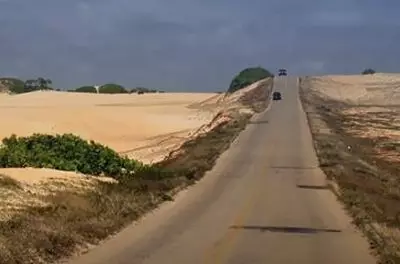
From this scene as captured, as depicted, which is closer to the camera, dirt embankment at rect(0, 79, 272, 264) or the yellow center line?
dirt embankment at rect(0, 79, 272, 264)

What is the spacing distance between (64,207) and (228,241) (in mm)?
4370

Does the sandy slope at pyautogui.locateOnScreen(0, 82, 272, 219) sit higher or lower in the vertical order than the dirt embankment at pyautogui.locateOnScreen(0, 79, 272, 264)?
lower

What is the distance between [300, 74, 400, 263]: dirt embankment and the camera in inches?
794

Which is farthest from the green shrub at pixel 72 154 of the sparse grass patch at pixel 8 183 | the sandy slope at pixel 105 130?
the sparse grass patch at pixel 8 183

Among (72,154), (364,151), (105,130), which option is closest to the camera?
(72,154)

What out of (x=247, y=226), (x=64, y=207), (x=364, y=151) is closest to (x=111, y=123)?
(x=364, y=151)

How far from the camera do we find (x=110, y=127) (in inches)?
3398

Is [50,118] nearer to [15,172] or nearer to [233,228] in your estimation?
[15,172]

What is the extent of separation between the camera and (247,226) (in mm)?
19172

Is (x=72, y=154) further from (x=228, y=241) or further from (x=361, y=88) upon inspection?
(x=361, y=88)

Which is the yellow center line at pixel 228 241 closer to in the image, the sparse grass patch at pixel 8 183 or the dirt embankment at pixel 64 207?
the dirt embankment at pixel 64 207

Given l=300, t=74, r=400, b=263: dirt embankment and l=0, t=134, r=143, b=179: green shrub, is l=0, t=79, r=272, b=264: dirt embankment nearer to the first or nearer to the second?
l=0, t=134, r=143, b=179: green shrub

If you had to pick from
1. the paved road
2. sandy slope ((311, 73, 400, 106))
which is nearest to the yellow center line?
the paved road

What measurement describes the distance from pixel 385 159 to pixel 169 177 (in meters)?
19.2
